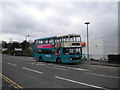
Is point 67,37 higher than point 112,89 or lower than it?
higher

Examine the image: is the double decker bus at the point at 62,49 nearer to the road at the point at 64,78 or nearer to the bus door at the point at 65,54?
the bus door at the point at 65,54

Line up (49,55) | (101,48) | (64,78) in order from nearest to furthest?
(64,78) → (49,55) → (101,48)

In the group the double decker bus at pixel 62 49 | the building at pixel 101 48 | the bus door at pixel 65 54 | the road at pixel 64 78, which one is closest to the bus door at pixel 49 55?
the double decker bus at pixel 62 49

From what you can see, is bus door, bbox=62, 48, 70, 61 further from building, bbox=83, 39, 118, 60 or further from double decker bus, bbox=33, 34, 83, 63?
building, bbox=83, 39, 118, 60

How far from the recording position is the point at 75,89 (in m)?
6.49

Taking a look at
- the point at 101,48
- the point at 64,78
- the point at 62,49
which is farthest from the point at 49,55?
the point at 101,48

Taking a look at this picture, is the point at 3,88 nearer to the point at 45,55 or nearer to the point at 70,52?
the point at 70,52

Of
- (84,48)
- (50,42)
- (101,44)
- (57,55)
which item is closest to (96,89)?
(57,55)

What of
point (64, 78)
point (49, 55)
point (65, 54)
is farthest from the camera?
point (49, 55)

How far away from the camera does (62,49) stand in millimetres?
19109

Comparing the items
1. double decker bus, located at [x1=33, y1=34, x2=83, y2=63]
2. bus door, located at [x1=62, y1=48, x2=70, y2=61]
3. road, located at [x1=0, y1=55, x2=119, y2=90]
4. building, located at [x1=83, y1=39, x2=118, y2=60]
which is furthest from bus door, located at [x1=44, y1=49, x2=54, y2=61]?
building, located at [x1=83, y1=39, x2=118, y2=60]

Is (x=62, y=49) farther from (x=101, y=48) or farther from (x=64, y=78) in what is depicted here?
(x=101, y=48)

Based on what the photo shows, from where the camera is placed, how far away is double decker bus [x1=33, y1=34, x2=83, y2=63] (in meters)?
18.2

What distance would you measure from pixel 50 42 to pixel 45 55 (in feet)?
9.44
